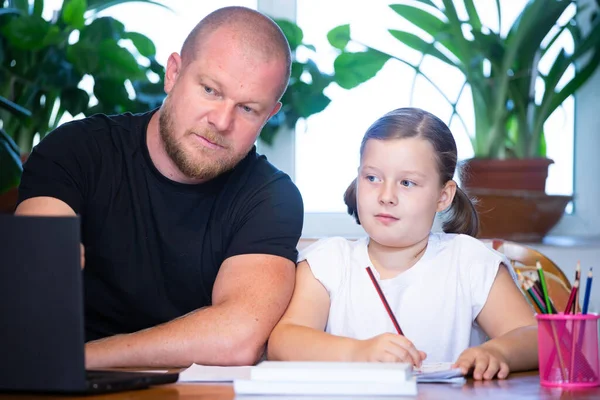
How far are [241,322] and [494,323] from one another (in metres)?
0.45

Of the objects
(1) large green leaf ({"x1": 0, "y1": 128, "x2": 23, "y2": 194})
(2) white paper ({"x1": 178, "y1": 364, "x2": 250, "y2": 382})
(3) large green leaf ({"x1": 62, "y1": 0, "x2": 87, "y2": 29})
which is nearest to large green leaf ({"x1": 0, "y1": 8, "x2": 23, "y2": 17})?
(3) large green leaf ({"x1": 62, "y1": 0, "x2": 87, "y2": 29})

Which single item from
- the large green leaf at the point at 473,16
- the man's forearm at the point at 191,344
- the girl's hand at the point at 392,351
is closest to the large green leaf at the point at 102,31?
the large green leaf at the point at 473,16

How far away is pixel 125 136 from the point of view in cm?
182

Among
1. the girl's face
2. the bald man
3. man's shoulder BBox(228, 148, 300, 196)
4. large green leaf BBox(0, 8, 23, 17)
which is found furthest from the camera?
large green leaf BBox(0, 8, 23, 17)

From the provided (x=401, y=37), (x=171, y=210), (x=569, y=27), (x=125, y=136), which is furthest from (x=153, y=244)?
(x=569, y=27)

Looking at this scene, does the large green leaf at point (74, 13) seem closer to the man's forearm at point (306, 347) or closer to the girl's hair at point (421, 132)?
the girl's hair at point (421, 132)

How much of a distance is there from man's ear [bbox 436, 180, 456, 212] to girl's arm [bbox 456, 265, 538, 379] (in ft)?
0.55

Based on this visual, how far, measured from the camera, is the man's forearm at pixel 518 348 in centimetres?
130

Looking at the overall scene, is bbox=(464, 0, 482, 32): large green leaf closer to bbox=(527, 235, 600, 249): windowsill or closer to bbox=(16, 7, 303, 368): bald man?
bbox=(527, 235, 600, 249): windowsill

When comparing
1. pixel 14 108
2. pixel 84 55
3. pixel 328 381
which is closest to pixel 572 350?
pixel 328 381

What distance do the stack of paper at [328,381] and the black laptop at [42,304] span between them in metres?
0.21

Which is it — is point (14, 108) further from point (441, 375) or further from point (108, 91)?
point (441, 375)

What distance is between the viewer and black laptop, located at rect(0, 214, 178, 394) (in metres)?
0.94

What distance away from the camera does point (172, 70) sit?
5.92 ft
